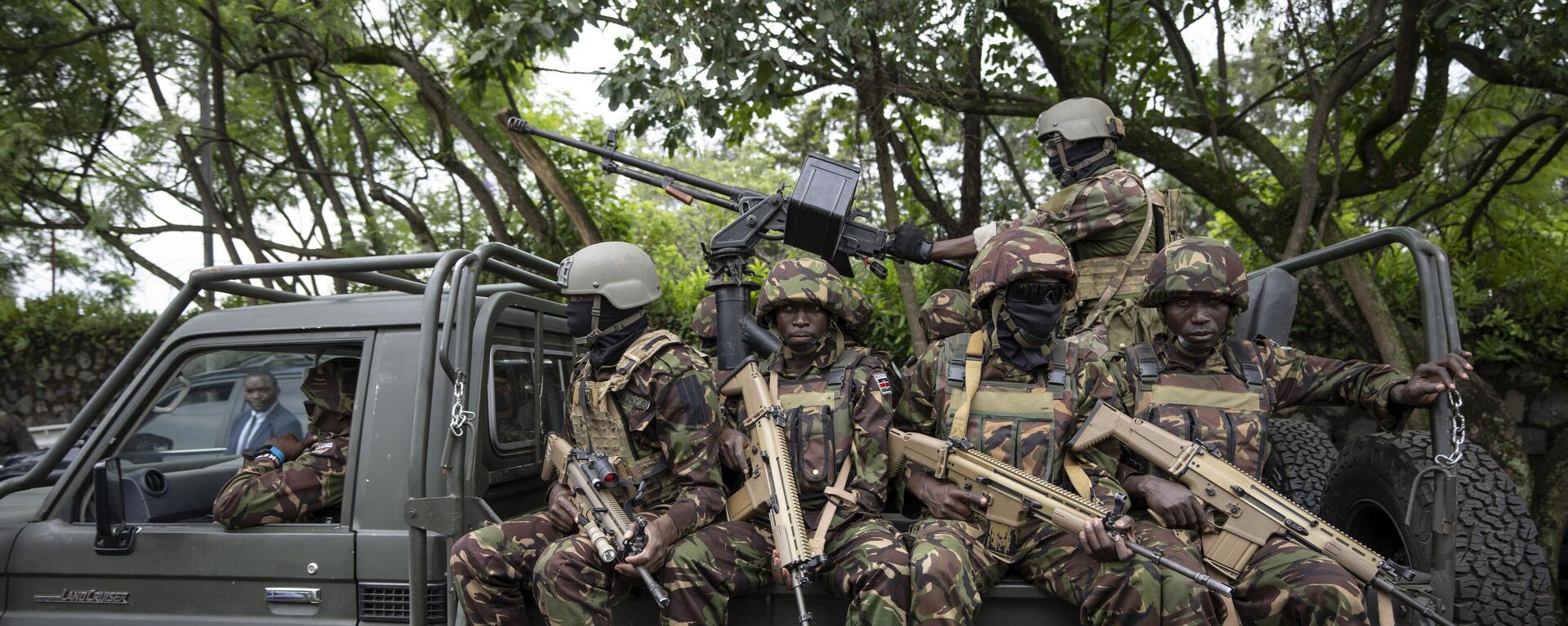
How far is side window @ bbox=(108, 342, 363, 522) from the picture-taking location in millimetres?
3627

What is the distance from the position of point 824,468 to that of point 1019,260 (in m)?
0.95

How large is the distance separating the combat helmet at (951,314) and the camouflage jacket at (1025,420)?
489 millimetres

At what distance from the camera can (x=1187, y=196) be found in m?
11.5

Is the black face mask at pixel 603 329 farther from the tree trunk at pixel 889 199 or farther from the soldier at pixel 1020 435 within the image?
the tree trunk at pixel 889 199

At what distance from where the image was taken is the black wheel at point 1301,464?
4.11 m

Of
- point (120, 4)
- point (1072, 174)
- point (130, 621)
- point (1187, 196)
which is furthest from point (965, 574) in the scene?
point (1187, 196)

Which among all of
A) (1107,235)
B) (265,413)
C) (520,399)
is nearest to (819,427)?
(520,399)

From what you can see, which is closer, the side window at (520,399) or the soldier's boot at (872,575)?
the soldier's boot at (872,575)

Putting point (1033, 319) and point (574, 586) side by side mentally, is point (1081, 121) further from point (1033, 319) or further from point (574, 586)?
point (574, 586)

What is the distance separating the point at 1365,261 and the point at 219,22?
812 centimetres

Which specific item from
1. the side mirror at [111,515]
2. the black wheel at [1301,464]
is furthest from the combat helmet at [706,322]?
the black wheel at [1301,464]

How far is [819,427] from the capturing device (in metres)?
3.56

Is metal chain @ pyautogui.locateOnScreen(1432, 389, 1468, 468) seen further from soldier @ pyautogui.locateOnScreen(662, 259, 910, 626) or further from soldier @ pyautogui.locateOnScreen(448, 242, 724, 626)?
soldier @ pyautogui.locateOnScreen(448, 242, 724, 626)

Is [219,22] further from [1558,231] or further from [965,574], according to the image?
[1558,231]
